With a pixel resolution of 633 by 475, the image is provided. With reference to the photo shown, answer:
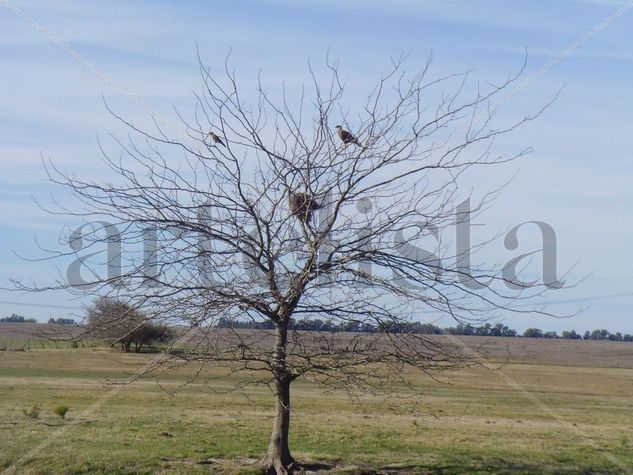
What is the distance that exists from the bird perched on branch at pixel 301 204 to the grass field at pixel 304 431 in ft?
8.47

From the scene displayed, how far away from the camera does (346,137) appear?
1224 cm

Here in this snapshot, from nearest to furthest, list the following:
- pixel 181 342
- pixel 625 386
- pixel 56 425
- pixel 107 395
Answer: pixel 181 342 < pixel 56 425 < pixel 107 395 < pixel 625 386

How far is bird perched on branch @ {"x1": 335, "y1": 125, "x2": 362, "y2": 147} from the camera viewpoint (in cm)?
1220

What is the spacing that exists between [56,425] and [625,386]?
40968 millimetres

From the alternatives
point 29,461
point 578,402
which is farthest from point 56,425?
point 578,402

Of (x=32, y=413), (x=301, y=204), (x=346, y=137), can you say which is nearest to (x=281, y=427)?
(x=301, y=204)

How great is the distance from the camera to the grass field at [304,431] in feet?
46.0

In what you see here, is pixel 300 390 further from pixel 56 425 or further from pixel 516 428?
pixel 56 425

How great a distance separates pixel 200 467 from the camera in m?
13.2

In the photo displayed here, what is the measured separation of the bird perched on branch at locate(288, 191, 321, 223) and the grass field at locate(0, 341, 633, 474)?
2.58 meters

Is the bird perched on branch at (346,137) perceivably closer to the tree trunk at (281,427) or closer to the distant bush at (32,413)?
the tree trunk at (281,427)

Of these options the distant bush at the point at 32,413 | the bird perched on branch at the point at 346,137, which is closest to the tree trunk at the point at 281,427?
the bird perched on branch at the point at 346,137

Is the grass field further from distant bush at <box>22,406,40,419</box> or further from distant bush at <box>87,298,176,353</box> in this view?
distant bush at <box>87,298,176,353</box>

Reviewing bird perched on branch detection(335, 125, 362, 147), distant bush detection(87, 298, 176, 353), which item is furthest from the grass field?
bird perched on branch detection(335, 125, 362, 147)
